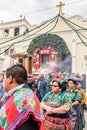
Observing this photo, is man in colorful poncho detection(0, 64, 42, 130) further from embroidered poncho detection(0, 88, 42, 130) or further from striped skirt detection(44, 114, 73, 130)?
striped skirt detection(44, 114, 73, 130)

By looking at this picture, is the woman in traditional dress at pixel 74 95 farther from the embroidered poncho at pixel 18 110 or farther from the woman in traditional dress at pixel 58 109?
the embroidered poncho at pixel 18 110

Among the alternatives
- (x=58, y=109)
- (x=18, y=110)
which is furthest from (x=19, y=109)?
(x=58, y=109)

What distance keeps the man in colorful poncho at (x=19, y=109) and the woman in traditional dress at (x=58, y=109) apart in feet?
6.21

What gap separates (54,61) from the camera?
2144 cm

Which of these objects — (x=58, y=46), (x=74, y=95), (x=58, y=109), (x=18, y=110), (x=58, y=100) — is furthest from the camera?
(x=58, y=46)

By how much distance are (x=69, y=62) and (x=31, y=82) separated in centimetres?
1299

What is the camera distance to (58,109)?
12.6 feet

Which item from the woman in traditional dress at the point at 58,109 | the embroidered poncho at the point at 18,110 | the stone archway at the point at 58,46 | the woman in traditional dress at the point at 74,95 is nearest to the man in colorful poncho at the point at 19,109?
the embroidered poncho at the point at 18,110

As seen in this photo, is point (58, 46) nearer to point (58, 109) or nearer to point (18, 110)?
point (58, 109)

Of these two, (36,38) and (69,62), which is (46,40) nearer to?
(36,38)

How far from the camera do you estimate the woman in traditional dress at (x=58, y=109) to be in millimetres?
3873

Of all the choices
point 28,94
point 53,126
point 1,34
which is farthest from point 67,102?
point 1,34

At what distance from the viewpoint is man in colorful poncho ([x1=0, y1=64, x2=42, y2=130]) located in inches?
72.0

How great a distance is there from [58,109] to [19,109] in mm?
2059
